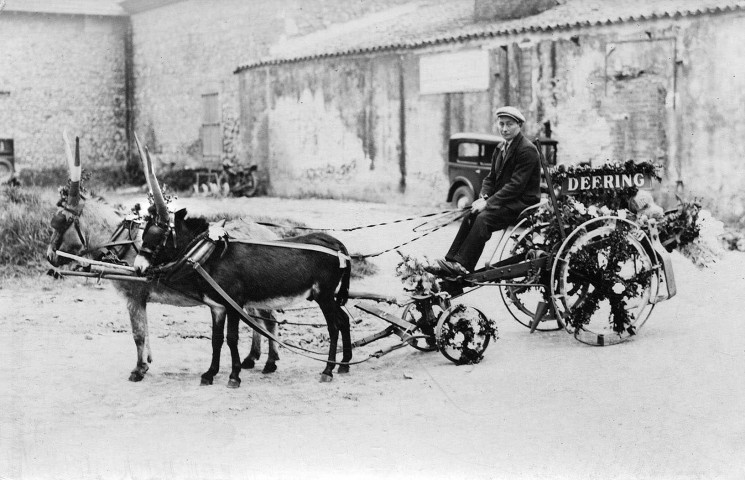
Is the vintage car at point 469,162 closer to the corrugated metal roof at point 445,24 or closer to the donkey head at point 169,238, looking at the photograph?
the corrugated metal roof at point 445,24

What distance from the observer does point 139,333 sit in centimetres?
649

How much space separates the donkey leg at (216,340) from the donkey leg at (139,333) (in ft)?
1.66

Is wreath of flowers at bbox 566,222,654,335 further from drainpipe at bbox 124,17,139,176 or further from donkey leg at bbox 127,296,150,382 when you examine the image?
drainpipe at bbox 124,17,139,176

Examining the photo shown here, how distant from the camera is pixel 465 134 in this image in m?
12.7

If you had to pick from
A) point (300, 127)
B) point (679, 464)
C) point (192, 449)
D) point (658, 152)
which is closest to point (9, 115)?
point (300, 127)

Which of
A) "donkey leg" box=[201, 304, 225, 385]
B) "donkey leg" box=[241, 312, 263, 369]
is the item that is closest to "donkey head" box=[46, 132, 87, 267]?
"donkey leg" box=[201, 304, 225, 385]

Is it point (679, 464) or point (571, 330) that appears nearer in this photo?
point (679, 464)

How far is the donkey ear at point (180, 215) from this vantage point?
6.07 meters

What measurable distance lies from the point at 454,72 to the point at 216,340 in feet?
29.6

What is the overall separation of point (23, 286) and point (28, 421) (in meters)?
4.20

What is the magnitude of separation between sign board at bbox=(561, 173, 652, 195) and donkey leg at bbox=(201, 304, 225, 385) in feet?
9.50

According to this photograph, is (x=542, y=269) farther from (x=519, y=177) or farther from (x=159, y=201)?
(x=159, y=201)

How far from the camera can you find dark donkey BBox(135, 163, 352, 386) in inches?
238

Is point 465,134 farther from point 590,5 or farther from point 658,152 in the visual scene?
point 590,5
